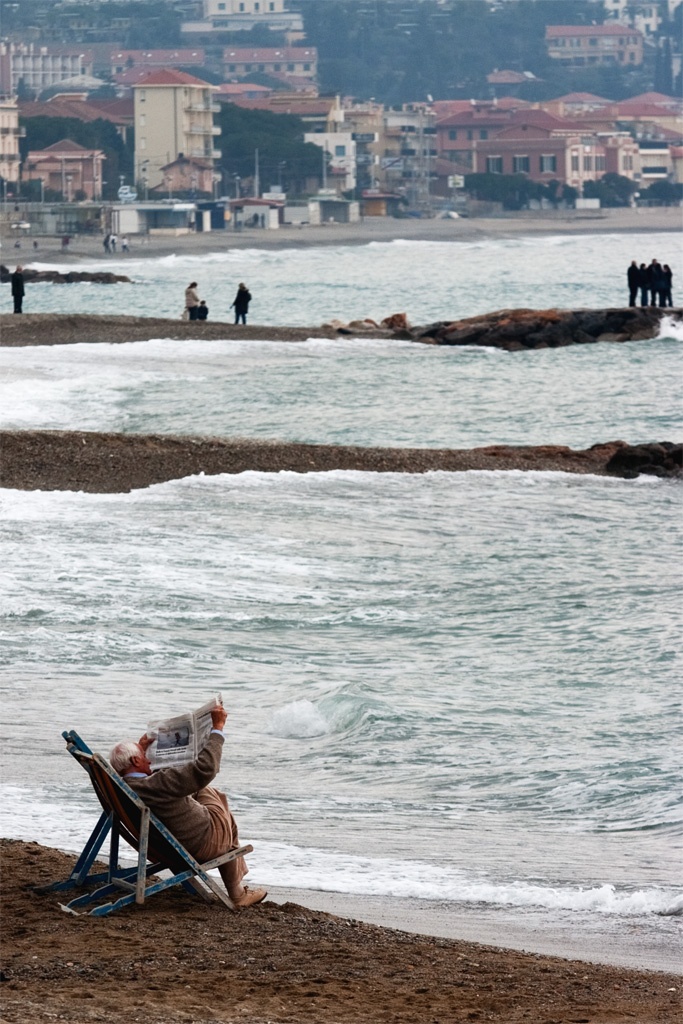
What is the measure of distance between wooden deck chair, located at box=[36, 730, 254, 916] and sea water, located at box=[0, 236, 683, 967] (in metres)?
0.91

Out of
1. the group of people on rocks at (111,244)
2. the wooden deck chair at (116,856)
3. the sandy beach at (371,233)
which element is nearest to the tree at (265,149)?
the sandy beach at (371,233)

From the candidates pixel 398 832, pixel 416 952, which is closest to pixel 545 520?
pixel 398 832

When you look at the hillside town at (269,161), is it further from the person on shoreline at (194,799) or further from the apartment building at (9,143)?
the person on shoreline at (194,799)

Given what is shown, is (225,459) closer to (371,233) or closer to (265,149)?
(371,233)

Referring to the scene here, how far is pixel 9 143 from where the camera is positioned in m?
138

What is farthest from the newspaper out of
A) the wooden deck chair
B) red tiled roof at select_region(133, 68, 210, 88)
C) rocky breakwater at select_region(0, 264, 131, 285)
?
red tiled roof at select_region(133, 68, 210, 88)

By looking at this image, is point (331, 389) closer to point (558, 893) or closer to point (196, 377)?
point (196, 377)

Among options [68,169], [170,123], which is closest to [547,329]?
[68,169]

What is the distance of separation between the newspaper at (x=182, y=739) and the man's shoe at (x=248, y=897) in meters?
0.61

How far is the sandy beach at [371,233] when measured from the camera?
108 m

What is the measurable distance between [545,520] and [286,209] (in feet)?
438

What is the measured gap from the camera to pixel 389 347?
3806 centimetres

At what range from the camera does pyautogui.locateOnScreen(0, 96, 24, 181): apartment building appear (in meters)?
134

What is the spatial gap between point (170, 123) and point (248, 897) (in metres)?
148
